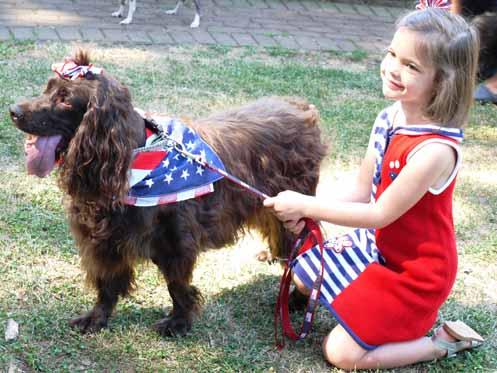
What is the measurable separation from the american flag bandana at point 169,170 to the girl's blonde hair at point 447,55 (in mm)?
979

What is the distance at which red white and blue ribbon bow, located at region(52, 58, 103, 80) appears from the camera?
269cm

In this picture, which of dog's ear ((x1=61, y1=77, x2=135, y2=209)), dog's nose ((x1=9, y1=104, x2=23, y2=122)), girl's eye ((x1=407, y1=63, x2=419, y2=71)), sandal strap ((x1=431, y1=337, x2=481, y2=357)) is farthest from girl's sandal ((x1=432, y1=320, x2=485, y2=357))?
dog's nose ((x1=9, y1=104, x2=23, y2=122))

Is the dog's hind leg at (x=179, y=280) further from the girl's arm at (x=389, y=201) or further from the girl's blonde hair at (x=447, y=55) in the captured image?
Answer: the girl's blonde hair at (x=447, y=55)

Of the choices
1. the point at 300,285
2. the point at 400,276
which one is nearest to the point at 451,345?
the point at 400,276

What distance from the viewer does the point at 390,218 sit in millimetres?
2975

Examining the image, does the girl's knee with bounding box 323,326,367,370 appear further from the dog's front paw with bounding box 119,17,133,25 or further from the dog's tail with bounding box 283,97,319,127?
the dog's front paw with bounding box 119,17,133,25

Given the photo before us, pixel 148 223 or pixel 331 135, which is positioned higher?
pixel 148 223

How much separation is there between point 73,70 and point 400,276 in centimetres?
162

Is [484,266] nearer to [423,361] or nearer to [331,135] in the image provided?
[423,361]

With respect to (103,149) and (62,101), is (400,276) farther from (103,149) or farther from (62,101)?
(62,101)

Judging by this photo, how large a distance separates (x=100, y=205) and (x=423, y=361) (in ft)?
5.32

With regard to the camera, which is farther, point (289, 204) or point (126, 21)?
point (126, 21)

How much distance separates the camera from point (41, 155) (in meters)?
2.72

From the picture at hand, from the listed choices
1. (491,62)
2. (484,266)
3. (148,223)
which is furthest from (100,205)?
(491,62)
